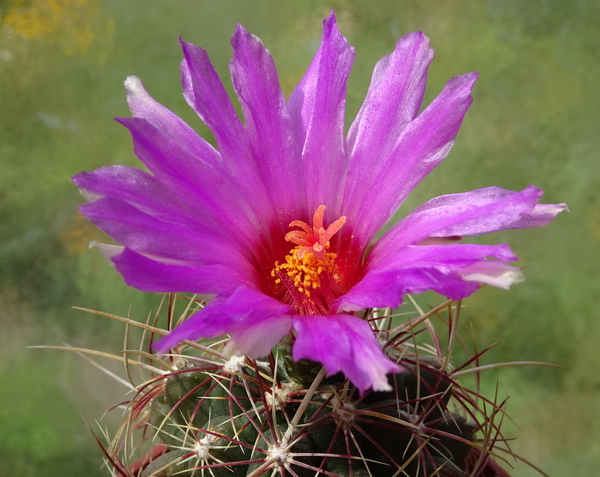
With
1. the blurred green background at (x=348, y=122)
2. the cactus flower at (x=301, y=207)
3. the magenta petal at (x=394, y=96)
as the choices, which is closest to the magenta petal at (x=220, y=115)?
the cactus flower at (x=301, y=207)

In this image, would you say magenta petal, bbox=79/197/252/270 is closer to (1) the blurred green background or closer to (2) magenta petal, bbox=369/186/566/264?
(2) magenta petal, bbox=369/186/566/264

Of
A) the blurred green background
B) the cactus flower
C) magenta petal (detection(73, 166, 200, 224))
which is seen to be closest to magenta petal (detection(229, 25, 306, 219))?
the cactus flower

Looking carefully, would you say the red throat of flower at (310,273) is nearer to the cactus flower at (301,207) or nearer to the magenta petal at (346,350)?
the cactus flower at (301,207)

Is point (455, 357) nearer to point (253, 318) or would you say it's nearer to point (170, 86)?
point (170, 86)

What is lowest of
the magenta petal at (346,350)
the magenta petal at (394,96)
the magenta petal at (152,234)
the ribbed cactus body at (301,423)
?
the ribbed cactus body at (301,423)

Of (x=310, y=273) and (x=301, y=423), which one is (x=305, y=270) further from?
(x=301, y=423)

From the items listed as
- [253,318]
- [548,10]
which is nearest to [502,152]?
[548,10]
